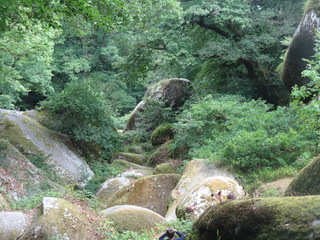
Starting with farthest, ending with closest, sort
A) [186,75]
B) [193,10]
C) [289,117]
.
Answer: [186,75], [193,10], [289,117]

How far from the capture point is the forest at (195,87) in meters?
8.79

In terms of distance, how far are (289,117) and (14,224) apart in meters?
8.00

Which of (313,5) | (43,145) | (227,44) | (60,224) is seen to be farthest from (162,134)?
(60,224)

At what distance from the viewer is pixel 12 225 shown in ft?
18.6

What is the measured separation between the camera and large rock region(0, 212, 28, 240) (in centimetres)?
552

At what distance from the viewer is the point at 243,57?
16.0 metres

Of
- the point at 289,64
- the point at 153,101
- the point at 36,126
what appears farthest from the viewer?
the point at 153,101

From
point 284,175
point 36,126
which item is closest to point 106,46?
point 36,126

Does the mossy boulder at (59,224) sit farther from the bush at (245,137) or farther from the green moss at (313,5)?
the green moss at (313,5)

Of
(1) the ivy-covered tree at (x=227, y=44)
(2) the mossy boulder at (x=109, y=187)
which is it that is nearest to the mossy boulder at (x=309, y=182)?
(2) the mossy boulder at (x=109, y=187)

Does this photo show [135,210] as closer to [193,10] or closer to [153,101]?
[193,10]

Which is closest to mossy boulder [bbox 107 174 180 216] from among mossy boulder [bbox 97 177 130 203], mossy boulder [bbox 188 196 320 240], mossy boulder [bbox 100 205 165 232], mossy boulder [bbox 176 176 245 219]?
mossy boulder [bbox 97 177 130 203]

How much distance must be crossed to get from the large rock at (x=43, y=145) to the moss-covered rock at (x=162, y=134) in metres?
6.35

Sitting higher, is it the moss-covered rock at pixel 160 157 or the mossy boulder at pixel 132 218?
the mossy boulder at pixel 132 218
